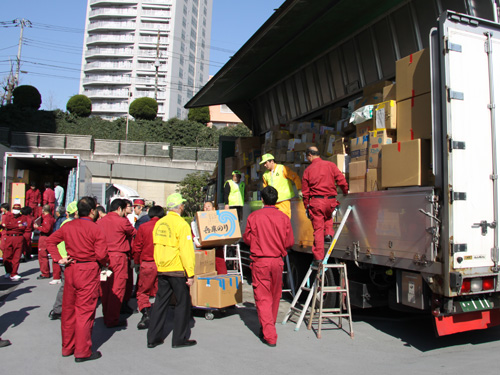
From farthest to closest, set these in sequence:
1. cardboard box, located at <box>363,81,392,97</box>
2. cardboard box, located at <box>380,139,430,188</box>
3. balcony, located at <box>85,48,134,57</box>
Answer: balcony, located at <box>85,48,134,57</box>
cardboard box, located at <box>363,81,392,97</box>
cardboard box, located at <box>380,139,430,188</box>

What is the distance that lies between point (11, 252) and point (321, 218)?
8.03 metres

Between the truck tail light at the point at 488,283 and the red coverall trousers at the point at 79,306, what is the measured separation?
416 centimetres

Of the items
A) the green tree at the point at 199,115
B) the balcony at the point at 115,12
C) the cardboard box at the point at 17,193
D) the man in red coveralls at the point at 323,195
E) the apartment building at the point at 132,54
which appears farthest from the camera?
the balcony at the point at 115,12

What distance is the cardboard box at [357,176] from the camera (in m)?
6.18

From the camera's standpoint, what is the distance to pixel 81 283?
4805 millimetres

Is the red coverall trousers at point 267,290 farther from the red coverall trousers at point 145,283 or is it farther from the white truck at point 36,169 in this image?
the white truck at point 36,169

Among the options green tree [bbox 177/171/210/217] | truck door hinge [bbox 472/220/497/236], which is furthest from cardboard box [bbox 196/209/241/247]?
green tree [bbox 177/171/210/217]

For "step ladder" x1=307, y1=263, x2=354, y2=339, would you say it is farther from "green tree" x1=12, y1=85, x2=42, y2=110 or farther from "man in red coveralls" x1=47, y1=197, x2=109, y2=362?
"green tree" x1=12, y1=85, x2=42, y2=110

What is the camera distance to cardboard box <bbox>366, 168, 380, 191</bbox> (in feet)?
19.2

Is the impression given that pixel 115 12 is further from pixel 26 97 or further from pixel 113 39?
pixel 26 97

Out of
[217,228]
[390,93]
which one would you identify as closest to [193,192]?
[217,228]

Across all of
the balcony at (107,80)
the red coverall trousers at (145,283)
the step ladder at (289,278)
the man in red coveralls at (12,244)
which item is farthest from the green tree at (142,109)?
the red coverall trousers at (145,283)

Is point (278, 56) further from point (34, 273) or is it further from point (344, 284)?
point (34, 273)

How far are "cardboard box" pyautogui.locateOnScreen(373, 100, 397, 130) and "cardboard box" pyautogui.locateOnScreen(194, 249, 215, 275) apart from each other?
320 centimetres
